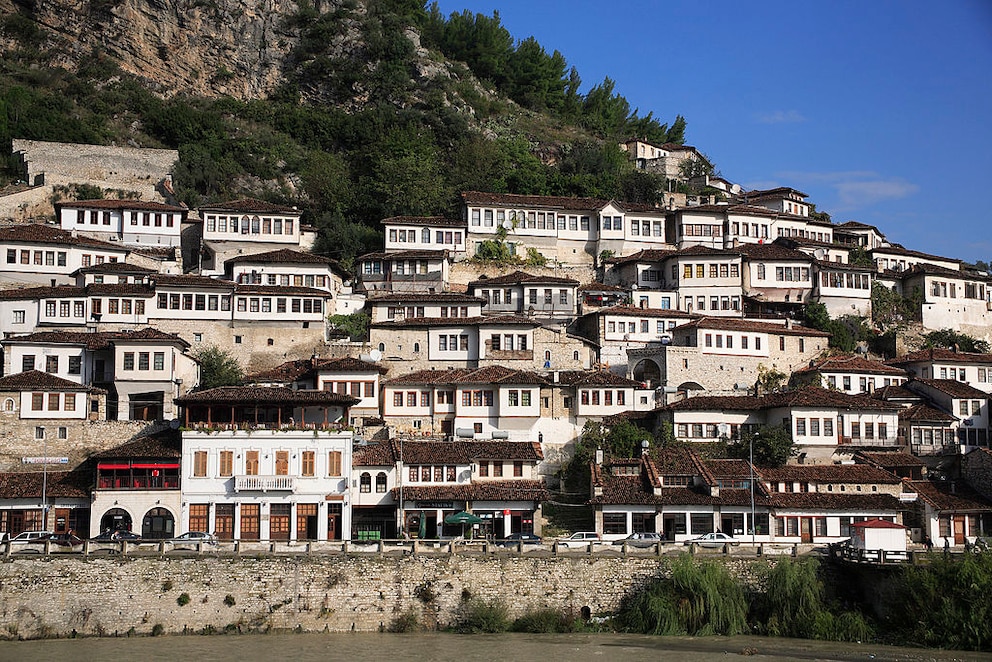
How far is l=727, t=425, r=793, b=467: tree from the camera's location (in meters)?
52.8

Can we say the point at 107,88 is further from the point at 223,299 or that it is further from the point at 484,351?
the point at 484,351

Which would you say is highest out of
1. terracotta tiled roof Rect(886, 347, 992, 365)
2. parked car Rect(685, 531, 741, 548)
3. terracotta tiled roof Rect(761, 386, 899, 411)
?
terracotta tiled roof Rect(886, 347, 992, 365)

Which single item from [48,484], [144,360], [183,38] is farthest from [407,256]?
[183,38]

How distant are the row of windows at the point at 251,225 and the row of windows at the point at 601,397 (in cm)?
2655

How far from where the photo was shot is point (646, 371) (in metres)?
63.7

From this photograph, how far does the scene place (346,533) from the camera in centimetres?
4725

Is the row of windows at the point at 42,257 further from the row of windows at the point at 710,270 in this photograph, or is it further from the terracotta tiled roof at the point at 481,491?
the row of windows at the point at 710,270

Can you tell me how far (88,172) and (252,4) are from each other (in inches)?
1312

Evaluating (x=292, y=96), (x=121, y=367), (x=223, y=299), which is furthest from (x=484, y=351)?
(x=292, y=96)

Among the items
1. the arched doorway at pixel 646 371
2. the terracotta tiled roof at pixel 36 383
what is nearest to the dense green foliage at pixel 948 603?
the arched doorway at pixel 646 371

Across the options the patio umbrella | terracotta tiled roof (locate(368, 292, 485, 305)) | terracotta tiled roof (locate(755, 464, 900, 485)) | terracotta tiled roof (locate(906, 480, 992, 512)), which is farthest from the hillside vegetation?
terracotta tiled roof (locate(906, 480, 992, 512))

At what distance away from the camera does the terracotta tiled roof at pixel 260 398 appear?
48.1 m

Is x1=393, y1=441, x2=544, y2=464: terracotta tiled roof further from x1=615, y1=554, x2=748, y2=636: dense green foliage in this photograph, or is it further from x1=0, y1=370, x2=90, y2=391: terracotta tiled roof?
x1=0, y1=370, x2=90, y2=391: terracotta tiled roof

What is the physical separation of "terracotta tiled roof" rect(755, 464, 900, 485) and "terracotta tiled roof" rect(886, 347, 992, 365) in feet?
46.0
